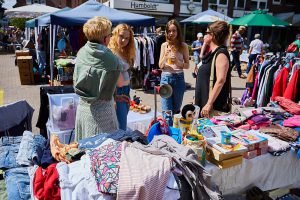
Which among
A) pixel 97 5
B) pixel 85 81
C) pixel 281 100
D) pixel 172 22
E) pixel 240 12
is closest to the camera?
pixel 85 81

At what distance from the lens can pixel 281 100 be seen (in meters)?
3.23

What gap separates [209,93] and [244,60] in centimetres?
1111

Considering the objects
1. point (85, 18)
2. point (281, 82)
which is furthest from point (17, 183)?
point (85, 18)

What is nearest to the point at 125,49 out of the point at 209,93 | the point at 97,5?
the point at 209,93

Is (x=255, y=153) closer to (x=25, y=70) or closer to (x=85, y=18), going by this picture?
(x=85, y=18)

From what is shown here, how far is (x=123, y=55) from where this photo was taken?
10.7 ft

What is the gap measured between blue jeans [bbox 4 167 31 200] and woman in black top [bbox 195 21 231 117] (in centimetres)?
175

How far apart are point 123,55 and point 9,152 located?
1.62m

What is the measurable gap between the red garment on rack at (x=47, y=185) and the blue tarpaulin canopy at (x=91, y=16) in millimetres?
6089

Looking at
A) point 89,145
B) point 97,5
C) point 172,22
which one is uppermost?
point 97,5

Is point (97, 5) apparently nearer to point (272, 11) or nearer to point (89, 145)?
point (89, 145)

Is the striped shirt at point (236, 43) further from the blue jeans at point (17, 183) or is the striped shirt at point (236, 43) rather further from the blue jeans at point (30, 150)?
the blue jeans at point (17, 183)

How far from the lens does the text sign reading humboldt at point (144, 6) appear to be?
67.7 ft

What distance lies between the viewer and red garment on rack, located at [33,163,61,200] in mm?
1646
